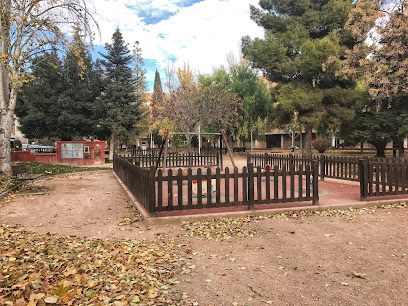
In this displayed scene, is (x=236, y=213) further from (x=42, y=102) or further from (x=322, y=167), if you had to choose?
(x=42, y=102)

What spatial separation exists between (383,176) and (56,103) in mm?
24747

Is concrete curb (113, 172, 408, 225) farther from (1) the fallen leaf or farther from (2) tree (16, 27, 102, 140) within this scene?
(2) tree (16, 27, 102, 140)

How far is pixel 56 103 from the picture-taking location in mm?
24922

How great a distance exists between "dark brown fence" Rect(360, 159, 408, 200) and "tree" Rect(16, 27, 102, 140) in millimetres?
22475

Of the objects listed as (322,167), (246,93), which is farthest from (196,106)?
(322,167)

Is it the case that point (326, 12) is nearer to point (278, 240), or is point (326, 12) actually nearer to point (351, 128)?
point (351, 128)

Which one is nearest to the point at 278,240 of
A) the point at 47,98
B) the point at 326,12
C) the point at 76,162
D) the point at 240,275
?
the point at 240,275

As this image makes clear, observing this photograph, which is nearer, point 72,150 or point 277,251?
point 277,251

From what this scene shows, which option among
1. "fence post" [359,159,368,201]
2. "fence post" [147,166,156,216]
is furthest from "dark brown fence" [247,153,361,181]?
"fence post" [147,166,156,216]

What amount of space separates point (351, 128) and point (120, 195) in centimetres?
2025

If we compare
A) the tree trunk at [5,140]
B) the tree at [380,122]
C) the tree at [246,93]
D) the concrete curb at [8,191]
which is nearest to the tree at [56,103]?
the tree trunk at [5,140]

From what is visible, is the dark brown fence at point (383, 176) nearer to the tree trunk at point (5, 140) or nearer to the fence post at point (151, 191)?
the fence post at point (151, 191)

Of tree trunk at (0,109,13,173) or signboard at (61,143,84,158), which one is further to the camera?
signboard at (61,143,84,158)

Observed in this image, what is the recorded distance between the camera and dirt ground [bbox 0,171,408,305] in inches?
125
